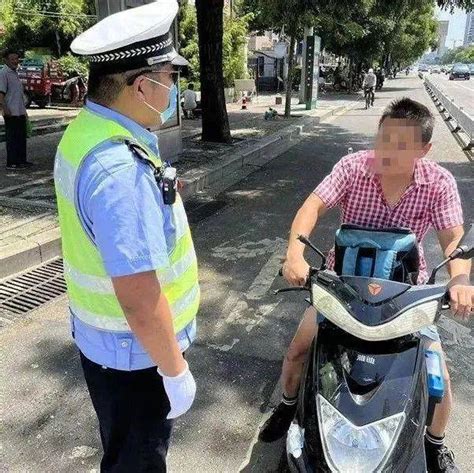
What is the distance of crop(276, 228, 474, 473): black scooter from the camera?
166cm

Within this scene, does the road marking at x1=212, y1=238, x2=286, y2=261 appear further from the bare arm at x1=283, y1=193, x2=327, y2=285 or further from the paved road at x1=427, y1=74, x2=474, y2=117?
the paved road at x1=427, y1=74, x2=474, y2=117

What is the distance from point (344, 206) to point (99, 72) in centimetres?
132

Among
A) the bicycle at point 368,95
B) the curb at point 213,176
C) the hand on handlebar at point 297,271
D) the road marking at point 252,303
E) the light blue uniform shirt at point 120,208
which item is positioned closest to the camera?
the light blue uniform shirt at point 120,208

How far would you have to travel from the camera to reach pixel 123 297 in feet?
4.51

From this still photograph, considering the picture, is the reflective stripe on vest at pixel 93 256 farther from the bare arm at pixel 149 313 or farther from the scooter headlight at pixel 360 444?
the scooter headlight at pixel 360 444

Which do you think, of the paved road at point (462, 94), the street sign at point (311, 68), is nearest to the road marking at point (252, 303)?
the street sign at point (311, 68)

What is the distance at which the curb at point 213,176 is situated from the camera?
4.56 metres

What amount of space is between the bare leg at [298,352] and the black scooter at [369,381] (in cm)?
38

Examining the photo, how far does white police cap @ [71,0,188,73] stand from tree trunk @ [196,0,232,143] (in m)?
8.95

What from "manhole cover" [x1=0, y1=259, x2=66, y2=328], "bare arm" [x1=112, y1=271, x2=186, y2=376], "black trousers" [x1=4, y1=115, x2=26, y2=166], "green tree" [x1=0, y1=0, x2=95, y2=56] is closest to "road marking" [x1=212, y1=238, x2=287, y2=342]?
"manhole cover" [x1=0, y1=259, x2=66, y2=328]

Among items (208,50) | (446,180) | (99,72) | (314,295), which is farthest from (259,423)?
(208,50)

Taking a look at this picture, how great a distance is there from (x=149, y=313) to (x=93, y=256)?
9.8 inches

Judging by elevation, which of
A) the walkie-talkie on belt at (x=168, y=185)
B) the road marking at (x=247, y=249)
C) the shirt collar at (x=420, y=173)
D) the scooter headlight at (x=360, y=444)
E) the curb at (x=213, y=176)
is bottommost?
the road marking at (x=247, y=249)

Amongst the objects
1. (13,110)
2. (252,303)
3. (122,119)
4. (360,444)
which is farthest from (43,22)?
(360,444)
